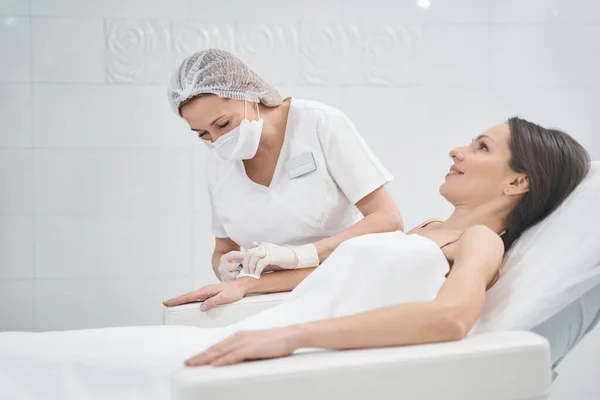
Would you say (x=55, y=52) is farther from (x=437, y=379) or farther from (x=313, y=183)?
(x=437, y=379)

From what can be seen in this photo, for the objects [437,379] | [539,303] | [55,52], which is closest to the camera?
[437,379]

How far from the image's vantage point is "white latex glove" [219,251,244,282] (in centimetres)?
220

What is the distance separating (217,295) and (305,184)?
0.49m

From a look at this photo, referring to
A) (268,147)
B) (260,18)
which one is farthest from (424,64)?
(268,147)

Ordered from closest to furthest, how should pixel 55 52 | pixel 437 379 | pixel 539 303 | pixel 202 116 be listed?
pixel 437 379 < pixel 539 303 < pixel 202 116 < pixel 55 52

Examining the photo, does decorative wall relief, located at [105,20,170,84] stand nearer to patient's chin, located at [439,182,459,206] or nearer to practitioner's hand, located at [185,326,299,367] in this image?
patient's chin, located at [439,182,459,206]

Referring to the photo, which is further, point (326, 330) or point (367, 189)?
point (367, 189)

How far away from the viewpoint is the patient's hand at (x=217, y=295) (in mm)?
2012

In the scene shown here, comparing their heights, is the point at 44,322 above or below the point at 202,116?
below

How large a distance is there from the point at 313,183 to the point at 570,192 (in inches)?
32.4

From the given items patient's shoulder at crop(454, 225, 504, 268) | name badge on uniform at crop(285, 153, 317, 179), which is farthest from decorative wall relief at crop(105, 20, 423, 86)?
patient's shoulder at crop(454, 225, 504, 268)

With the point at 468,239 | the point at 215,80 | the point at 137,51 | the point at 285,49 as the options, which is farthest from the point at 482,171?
the point at 137,51

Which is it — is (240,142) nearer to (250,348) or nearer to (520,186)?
(520,186)

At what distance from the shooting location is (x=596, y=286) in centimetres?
157
